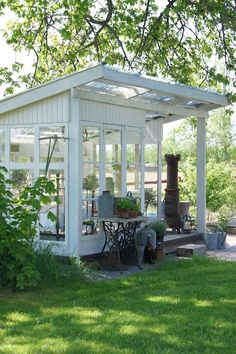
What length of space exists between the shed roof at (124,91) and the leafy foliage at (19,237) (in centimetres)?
181

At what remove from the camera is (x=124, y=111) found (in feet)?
30.6

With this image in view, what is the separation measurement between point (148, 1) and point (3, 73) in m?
4.58

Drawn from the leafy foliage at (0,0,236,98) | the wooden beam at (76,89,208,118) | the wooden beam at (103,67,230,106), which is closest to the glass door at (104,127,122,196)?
the wooden beam at (76,89,208,118)

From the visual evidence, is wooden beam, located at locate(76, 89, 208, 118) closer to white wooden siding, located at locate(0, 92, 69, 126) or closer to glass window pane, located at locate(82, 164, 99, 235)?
white wooden siding, located at locate(0, 92, 69, 126)

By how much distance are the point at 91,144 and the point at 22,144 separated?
1084 mm

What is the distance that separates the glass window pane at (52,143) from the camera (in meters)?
8.46

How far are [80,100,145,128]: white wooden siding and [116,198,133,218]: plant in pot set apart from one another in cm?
130

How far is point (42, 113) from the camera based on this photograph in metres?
8.57

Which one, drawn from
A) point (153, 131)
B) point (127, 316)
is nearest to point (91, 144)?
point (153, 131)

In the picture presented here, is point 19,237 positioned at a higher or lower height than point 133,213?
lower

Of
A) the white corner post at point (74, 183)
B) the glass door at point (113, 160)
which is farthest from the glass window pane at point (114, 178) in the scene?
the white corner post at point (74, 183)

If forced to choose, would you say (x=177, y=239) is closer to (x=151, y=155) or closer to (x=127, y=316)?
(x=151, y=155)

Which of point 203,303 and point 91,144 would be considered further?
point 91,144

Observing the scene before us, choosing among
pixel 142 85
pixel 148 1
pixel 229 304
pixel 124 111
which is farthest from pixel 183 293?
pixel 148 1
